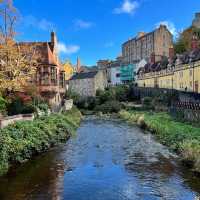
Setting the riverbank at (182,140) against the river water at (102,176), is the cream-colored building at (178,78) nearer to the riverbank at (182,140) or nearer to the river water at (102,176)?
the riverbank at (182,140)

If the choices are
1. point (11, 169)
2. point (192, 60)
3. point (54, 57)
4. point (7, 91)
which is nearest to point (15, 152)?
point (11, 169)

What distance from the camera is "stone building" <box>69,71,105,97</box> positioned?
363ft

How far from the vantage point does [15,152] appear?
2452cm

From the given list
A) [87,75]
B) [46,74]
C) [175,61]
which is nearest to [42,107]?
[46,74]

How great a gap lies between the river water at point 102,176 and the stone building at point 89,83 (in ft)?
255

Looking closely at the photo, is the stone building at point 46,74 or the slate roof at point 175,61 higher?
the slate roof at point 175,61

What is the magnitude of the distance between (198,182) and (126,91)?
7850 centimetres

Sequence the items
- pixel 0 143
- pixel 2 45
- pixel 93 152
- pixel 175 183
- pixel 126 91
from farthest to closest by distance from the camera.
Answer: pixel 126 91 < pixel 2 45 < pixel 93 152 < pixel 0 143 < pixel 175 183

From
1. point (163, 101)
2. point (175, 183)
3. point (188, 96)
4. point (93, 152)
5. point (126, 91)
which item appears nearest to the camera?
point (175, 183)

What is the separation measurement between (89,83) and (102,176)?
90.6m

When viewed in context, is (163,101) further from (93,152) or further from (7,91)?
(93,152)

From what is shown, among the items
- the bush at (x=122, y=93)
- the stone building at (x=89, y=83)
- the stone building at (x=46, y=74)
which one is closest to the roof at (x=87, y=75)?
the stone building at (x=89, y=83)

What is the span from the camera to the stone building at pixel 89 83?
4358 inches

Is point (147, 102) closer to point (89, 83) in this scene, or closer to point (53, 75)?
point (53, 75)
